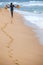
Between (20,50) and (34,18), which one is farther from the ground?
(34,18)

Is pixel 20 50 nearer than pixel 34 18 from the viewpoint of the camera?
Yes

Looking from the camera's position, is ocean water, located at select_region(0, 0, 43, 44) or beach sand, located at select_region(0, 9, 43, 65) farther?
ocean water, located at select_region(0, 0, 43, 44)

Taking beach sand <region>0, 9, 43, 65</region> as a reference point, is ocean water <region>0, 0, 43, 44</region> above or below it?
above

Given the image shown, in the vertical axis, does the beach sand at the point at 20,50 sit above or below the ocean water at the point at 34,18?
below

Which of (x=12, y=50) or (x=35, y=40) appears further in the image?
(x=35, y=40)

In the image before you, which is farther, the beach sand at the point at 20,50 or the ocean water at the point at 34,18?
the ocean water at the point at 34,18

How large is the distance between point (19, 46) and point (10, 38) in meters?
0.97

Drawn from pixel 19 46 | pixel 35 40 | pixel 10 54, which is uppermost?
pixel 35 40

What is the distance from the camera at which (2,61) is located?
4348 millimetres

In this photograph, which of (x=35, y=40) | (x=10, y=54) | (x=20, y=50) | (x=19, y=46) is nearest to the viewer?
(x=10, y=54)

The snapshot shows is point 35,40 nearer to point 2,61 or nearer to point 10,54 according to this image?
point 10,54

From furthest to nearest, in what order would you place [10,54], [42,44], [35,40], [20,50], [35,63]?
[35,40]
[42,44]
[20,50]
[10,54]
[35,63]

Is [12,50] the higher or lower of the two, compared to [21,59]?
higher

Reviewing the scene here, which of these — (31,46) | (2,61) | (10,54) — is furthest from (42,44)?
(2,61)
